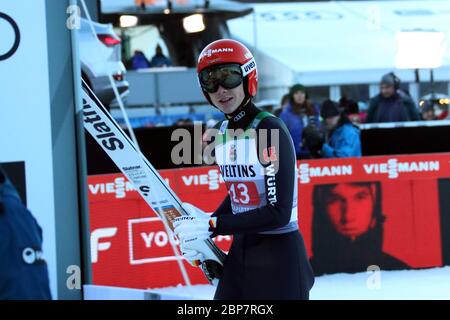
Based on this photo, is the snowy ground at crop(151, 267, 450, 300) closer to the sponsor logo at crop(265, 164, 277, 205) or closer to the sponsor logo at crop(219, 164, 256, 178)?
the sponsor logo at crop(219, 164, 256, 178)

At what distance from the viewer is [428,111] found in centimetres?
1170

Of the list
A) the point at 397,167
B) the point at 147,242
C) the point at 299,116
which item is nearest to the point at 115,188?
the point at 147,242

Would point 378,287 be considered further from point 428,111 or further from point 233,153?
point 428,111

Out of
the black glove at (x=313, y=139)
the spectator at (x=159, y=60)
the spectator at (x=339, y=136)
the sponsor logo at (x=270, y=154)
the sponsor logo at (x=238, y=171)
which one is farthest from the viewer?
the spectator at (x=159, y=60)

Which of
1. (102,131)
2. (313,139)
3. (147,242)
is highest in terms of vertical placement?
(102,131)

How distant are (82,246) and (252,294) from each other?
899 mm

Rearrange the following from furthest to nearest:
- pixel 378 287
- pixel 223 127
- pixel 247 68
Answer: pixel 378 287, pixel 223 127, pixel 247 68

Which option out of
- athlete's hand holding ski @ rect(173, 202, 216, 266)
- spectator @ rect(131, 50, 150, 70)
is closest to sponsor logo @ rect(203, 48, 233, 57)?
athlete's hand holding ski @ rect(173, 202, 216, 266)

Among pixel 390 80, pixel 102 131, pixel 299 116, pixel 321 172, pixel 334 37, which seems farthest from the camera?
pixel 334 37

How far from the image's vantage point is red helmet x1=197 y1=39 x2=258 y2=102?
3.49 m

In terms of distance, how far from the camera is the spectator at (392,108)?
9.98 meters

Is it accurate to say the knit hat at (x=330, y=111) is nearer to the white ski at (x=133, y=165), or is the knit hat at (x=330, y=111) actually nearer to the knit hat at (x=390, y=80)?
the knit hat at (x=390, y=80)

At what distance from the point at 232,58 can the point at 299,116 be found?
220 inches

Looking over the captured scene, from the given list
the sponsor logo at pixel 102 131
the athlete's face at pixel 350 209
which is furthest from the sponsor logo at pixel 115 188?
the sponsor logo at pixel 102 131
